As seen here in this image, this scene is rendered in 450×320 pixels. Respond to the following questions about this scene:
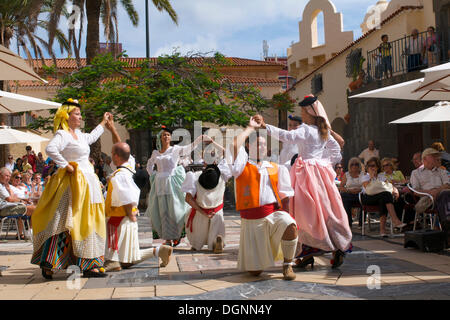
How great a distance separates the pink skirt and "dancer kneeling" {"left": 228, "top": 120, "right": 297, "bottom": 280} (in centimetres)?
34

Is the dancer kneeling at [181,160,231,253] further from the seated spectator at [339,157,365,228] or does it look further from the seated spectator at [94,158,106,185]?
the seated spectator at [94,158,106,185]

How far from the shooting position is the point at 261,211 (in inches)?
219

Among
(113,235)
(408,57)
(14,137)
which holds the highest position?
(408,57)

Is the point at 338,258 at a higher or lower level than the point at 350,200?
lower

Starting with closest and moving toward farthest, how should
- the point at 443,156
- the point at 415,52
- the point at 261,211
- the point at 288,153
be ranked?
the point at 261,211, the point at 288,153, the point at 443,156, the point at 415,52

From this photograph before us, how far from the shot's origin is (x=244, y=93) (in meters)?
16.9

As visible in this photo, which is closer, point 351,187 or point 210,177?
point 210,177

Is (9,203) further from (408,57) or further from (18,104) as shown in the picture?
(408,57)

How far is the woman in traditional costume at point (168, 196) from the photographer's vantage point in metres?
8.31

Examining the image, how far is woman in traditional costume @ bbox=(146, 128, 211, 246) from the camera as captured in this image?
8312 millimetres

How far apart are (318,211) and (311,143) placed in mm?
780

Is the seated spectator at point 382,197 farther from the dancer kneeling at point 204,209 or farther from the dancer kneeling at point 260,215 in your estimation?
the dancer kneeling at point 260,215

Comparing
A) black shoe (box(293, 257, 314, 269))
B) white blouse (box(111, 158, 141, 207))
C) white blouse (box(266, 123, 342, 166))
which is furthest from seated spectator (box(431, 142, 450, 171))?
white blouse (box(111, 158, 141, 207))

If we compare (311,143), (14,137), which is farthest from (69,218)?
(14,137)
